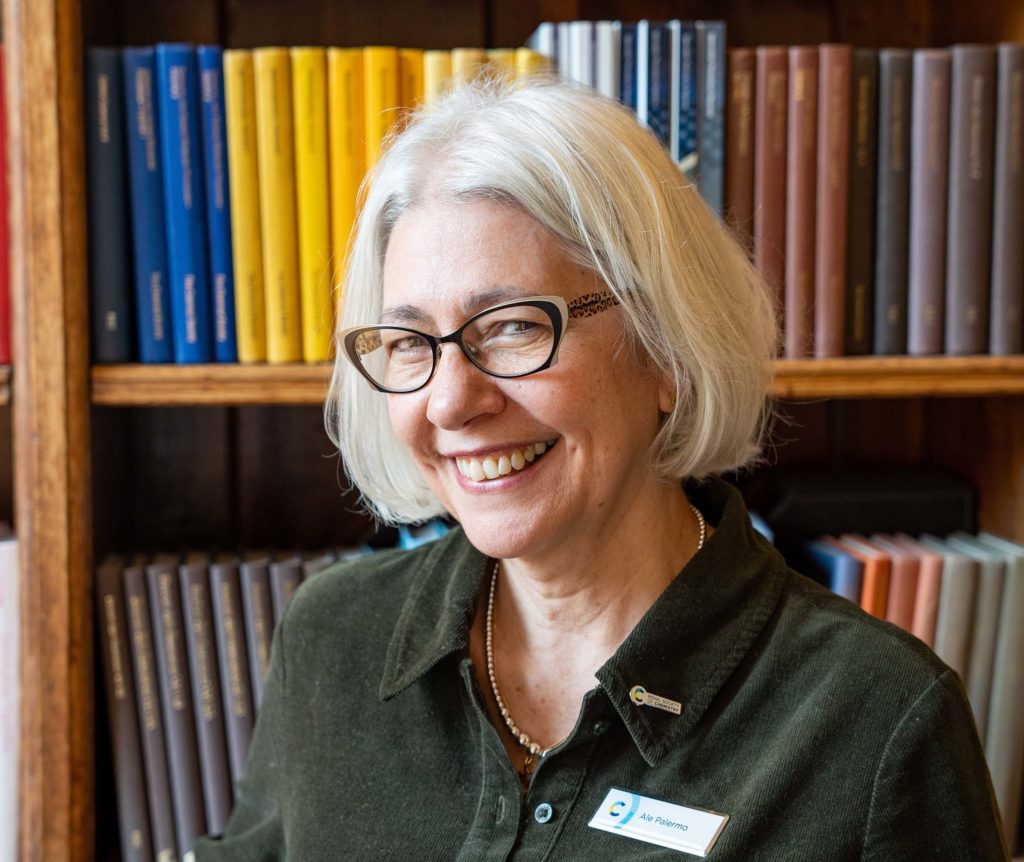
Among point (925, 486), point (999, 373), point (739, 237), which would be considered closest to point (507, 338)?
point (739, 237)

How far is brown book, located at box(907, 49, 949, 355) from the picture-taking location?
128 cm

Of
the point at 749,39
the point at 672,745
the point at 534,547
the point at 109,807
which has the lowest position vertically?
the point at 109,807

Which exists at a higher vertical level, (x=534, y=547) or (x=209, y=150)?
(x=209, y=150)

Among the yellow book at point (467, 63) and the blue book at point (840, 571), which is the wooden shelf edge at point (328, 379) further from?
the yellow book at point (467, 63)

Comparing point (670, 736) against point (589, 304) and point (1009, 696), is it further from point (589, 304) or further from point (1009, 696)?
point (1009, 696)

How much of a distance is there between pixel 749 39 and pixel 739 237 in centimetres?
47

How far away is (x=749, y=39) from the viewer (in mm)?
1576

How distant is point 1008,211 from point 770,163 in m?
0.31

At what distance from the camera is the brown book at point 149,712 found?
1.31 meters

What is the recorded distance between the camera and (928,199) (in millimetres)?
1299

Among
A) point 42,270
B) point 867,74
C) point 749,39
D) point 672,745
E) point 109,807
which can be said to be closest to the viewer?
point 672,745

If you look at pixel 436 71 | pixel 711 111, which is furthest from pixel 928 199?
pixel 436 71

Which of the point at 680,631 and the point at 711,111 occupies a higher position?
the point at 711,111

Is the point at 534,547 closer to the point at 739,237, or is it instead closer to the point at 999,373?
the point at 739,237
